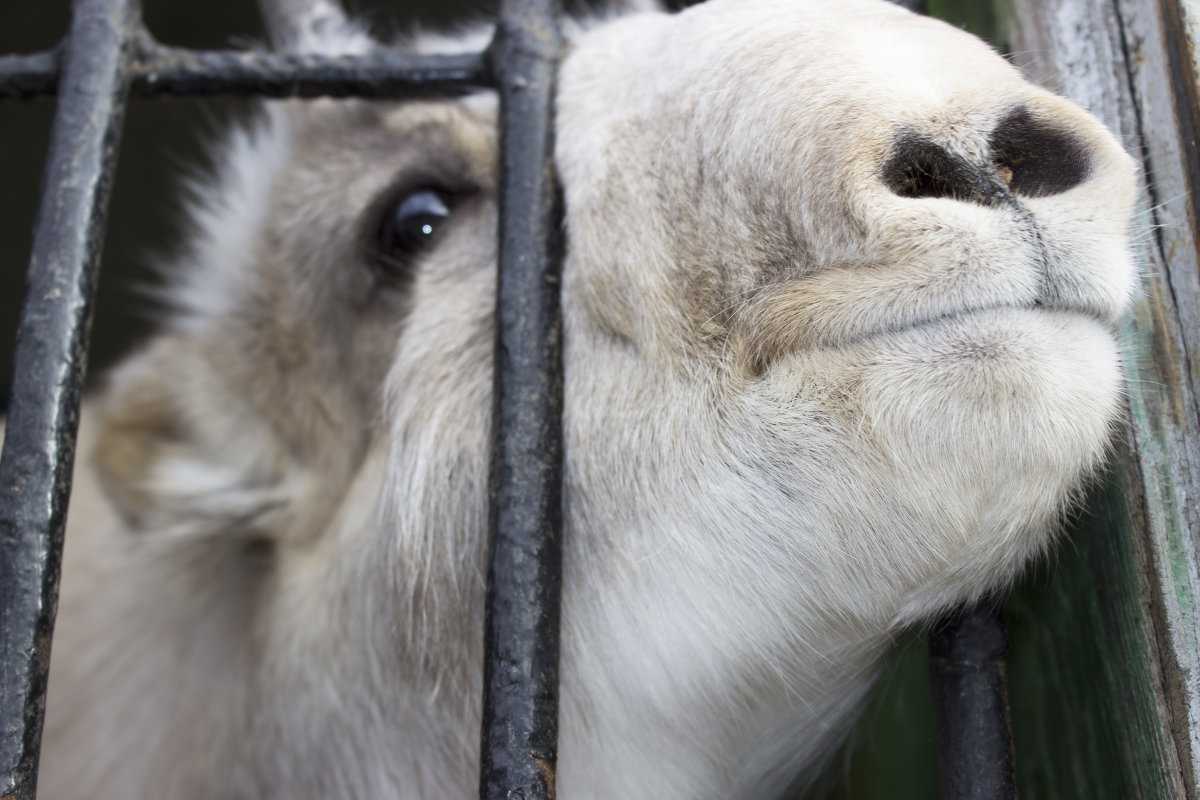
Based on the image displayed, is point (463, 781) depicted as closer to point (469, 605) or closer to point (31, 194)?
point (469, 605)

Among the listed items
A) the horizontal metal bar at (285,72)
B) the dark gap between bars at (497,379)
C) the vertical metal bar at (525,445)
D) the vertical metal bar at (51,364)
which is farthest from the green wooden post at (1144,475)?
the vertical metal bar at (51,364)

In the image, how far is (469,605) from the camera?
4.58 ft

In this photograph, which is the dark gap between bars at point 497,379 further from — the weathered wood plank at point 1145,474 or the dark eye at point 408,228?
the dark eye at point 408,228

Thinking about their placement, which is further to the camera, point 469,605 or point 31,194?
point 31,194

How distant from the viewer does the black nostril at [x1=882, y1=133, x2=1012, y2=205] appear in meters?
0.92

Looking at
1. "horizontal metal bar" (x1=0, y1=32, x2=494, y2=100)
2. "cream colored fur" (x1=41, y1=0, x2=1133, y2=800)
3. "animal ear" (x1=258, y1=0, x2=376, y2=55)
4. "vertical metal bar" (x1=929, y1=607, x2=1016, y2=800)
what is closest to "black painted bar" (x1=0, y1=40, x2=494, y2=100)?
"horizontal metal bar" (x1=0, y1=32, x2=494, y2=100)

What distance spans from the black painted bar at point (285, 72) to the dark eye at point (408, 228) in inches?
10.9

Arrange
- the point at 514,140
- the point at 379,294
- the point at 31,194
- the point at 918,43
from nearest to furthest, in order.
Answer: the point at 918,43 < the point at 514,140 < the point at 379,294 < the point at 31,194

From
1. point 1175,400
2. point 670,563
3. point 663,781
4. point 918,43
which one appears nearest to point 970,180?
point 918,43

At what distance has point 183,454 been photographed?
2.00 meters

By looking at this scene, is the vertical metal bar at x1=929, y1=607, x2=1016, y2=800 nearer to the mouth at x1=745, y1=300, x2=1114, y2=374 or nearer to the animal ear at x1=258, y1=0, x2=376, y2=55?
the mouth at x1=745, y1=300, x2=1114, y2=374

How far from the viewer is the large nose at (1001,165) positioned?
36.2 inches

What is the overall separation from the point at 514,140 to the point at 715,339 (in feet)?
1.36

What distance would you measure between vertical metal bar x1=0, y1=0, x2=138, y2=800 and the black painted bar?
0.14ft
